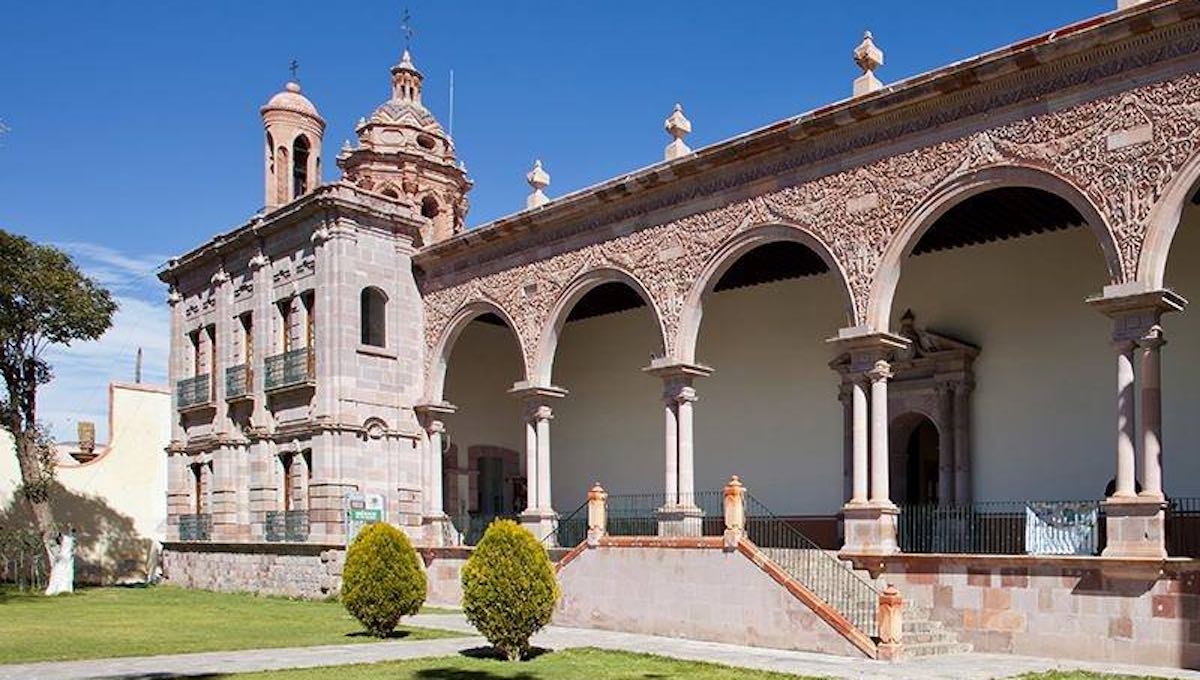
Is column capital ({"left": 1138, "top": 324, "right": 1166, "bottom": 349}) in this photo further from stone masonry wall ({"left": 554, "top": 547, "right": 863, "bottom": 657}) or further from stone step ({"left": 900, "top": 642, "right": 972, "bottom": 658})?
stone masonry wall ({"left": 554, "top": 547, "right": 863, "bottom": 657})

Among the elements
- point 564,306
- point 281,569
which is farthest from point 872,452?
point 281,569

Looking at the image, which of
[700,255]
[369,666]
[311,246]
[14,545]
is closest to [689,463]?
[700,255]

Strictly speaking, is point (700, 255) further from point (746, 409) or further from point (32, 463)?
point (32, 463)

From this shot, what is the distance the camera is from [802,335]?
2000 cm

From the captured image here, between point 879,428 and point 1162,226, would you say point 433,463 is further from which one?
point 1162,226

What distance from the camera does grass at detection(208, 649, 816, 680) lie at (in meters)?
10.7

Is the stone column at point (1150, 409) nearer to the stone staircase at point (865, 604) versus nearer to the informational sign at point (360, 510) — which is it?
the stone staircase at point (865, 604)

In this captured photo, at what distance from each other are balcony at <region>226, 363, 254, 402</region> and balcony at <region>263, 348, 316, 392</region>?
882 mm

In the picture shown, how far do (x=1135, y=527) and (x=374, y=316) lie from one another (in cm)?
1440

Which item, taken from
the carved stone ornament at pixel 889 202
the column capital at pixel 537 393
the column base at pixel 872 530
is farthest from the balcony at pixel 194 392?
the column base at pixel 872 530

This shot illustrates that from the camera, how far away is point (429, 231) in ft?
88.6

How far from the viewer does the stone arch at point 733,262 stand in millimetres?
15037

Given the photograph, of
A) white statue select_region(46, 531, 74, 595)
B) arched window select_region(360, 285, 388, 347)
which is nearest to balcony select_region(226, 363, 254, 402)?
arched window select_region(360, 285, 388, 347)

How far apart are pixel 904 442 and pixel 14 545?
64.7ft
